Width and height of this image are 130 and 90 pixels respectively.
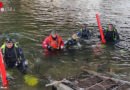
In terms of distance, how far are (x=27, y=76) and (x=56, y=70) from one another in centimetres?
130

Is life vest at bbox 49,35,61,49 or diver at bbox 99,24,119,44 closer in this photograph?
life vest at bbox 49,35,61,49

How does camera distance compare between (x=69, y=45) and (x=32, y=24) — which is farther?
(x=32, y=24)

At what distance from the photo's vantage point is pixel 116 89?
497 centimetres

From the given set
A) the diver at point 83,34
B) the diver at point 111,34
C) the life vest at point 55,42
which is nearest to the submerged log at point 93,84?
the life vest at point 55,42

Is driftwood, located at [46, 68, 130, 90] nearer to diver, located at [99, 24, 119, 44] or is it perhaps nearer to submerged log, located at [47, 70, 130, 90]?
submerged log, located at [47, 70, 130, 90]

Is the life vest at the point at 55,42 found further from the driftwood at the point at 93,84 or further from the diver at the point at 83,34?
the driftwood at the point at 93,84

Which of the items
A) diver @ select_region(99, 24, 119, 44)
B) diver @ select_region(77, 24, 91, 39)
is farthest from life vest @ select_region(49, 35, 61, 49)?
diver @ select_region(99, 24, 119, 44)

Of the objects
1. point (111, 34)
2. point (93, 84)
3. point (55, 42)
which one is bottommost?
point (93, 84)

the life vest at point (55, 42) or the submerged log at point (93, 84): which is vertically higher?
the life vest at point (55, 42)

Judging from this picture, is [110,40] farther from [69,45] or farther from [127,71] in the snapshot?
[127,71]

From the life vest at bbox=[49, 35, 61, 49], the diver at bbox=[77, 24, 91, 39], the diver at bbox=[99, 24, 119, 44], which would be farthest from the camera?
the diver at bbox=[77, 24, 91, 39]

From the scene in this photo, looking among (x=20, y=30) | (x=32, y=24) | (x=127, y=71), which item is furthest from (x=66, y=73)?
(x=32, y=24)

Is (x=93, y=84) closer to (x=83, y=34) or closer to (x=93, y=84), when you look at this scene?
(x=93, y=84)

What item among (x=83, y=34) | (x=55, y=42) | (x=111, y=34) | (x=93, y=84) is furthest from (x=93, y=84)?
(x=83, y=34)
